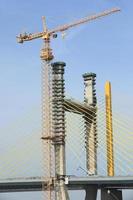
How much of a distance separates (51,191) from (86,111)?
64.6ft

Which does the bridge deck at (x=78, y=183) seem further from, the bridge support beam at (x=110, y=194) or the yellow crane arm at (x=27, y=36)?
the yellow crane arm at (x=27, y=36)

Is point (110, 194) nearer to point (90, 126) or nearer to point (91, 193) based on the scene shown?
point (91, 193)

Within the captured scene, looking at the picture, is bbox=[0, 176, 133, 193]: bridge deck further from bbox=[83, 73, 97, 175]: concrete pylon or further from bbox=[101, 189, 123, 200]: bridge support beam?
bbox=[83, 73, 97, 175]: concrete pylon

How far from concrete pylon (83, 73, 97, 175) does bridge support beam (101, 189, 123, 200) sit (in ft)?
27.0

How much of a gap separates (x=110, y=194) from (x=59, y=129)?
21127 millimetres

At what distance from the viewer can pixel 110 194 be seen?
132 metres

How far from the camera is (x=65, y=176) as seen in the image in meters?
120

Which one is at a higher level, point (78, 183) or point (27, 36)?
point (27, 36)

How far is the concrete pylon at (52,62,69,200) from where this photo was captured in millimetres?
119250

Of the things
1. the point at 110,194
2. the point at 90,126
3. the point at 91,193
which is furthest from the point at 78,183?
the point at 90,126

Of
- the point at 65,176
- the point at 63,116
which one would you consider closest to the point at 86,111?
the point at 63,116

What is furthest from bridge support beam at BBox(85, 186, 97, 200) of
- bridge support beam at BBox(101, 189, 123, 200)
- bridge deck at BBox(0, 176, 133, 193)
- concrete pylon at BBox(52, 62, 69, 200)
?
concrete pylon at BBox(52, 62, 69, 200)

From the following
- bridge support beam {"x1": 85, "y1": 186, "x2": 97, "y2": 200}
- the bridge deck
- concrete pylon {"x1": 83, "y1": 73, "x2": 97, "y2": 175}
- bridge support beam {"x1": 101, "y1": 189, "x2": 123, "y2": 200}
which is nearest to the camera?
the bridge deck

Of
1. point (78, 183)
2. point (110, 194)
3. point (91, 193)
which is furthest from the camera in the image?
point (110, 194)
